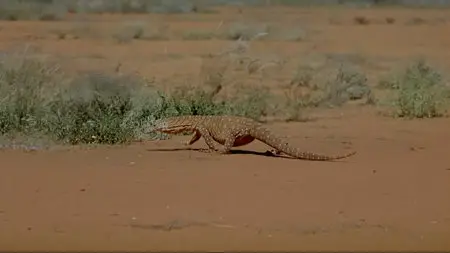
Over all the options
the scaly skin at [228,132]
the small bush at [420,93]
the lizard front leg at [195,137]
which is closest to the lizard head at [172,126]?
the scaly skin at [228,132]

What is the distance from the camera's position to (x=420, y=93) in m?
19.5

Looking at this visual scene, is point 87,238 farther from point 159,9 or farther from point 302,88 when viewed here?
point 159,9

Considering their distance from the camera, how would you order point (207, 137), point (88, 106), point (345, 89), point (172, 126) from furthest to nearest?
point (345, 89), point (88, 106), point (172, 126), point (207, 137)

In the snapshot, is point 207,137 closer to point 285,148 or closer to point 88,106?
point 285,148

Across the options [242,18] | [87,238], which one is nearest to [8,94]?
[87,238]

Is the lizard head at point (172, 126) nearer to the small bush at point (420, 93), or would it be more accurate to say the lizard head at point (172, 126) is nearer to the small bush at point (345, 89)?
the small bush at point (420, 93)

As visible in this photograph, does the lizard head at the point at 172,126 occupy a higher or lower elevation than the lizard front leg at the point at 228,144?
higher

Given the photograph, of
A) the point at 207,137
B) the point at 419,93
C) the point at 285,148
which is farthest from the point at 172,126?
the point at 419,93

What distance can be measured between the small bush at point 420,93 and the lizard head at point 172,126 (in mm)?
5937

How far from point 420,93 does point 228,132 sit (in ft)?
23.5

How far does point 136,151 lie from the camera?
13750 millimetres

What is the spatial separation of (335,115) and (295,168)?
695cm

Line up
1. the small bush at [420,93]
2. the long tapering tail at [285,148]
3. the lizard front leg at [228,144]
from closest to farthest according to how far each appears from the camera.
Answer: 1. the long tapering tail at [285,148]
2. the lizard front leg at [228,144]
3. the small bush at [420,93]

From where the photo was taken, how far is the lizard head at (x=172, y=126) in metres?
13.6
